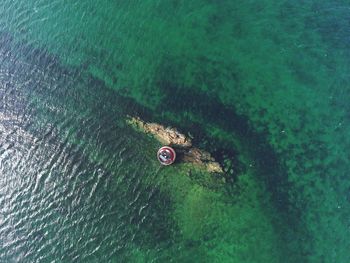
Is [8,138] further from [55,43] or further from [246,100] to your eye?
[246,100]

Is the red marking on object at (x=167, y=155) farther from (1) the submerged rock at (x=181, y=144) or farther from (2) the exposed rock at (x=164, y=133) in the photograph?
(2) the exposed rock at (x=164, y=133)

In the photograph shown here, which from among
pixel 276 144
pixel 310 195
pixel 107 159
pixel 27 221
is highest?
pixel 276 144

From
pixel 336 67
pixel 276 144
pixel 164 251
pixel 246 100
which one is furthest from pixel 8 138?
pixel 336 67

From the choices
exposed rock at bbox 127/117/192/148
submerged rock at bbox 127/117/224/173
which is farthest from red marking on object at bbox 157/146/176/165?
exposed rock at bbox 127/117/192/148

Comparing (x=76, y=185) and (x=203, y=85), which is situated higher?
(x=203, y=85)

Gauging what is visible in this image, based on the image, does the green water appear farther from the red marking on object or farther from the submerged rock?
the red marking on object

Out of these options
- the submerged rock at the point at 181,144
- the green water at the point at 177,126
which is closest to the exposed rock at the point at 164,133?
the submerged rock at the point at 181,144
